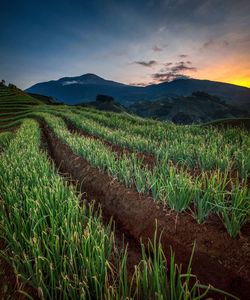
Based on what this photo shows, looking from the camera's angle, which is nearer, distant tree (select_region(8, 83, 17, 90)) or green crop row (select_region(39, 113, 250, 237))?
green crop row (select_region(39, 113, 250, 237))

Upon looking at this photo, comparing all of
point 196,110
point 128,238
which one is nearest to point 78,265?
point 128,238

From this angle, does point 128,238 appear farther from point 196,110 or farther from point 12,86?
point 196,110

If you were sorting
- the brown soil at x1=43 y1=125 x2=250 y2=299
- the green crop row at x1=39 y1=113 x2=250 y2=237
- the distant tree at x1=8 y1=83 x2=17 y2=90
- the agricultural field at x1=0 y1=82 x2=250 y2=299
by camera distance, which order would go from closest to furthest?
the agricultural field at x1=0 y1=82 x2=250 y2=299
the brown soil at x1=43 y1=125 x2=250 y2=299
the green crop row at x1=39 y1=113 x2=250 y2=237
the distant tree at x1=8 y1=83 x2=17 y2=90

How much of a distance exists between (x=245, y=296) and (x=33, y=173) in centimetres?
290

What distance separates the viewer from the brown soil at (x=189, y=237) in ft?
7.94

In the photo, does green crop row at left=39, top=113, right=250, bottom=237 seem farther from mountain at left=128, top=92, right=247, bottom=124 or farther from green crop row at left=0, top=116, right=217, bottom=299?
mountain at left=128, top=92, right=247, bottom=124

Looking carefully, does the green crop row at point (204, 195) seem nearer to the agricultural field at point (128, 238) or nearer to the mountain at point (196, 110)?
the agricultural field at point (128, 238)

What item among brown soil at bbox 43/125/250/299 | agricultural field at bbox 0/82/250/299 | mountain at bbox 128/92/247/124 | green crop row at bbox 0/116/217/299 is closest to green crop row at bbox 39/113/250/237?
agricultural field at bbox 0/82/250/299

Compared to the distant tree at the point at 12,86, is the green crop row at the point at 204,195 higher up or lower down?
lower down

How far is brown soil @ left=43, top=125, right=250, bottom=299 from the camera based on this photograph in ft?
7.94

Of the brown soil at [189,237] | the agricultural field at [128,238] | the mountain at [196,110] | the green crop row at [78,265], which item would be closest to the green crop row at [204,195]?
the agricultural field at [128,238]

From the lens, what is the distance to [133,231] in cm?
359

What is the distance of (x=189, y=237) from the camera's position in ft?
9.30

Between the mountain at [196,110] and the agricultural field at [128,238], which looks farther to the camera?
the mountain at [196,110]
